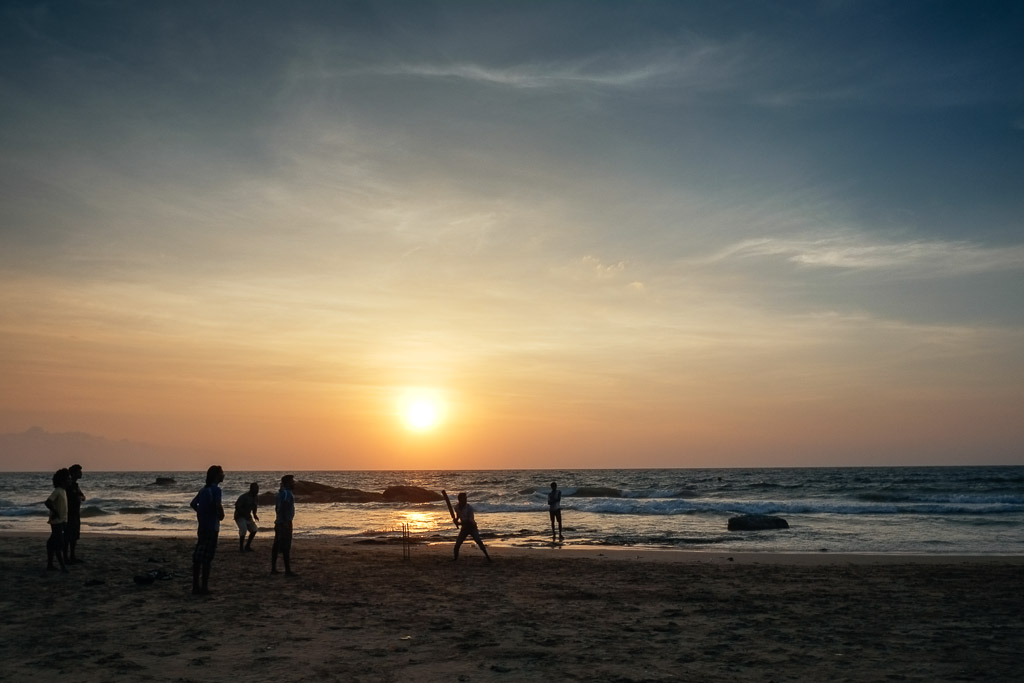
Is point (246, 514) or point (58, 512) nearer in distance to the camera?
point (58, 512)

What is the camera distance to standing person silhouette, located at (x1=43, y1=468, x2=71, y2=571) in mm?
14211

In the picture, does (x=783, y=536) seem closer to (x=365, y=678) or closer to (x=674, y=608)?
(x=674, y=608)

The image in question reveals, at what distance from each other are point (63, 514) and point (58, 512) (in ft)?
0.43

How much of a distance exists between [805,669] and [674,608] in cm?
374

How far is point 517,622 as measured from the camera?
1017 centimetres

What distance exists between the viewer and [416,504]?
167 ft

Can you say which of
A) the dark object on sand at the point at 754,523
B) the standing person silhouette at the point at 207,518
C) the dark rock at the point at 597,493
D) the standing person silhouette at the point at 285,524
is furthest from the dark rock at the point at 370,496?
the standing person silhouette at the point at 207,518

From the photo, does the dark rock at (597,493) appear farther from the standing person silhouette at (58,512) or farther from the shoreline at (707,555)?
the standing person silhouette at (58,512)

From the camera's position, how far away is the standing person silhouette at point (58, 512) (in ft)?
46.6

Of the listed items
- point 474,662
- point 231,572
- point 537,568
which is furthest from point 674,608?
point 231,572

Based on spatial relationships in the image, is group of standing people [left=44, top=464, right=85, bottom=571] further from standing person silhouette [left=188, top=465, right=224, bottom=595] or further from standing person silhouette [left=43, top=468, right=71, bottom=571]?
standing person silhouette [left=188, top=465, right=224, bottom=595]

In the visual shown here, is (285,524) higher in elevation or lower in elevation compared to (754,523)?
→ higher

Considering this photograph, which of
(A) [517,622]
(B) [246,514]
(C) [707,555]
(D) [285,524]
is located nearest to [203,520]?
(D) [285,524]

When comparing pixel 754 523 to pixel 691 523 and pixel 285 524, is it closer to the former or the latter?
pixel 691 523
